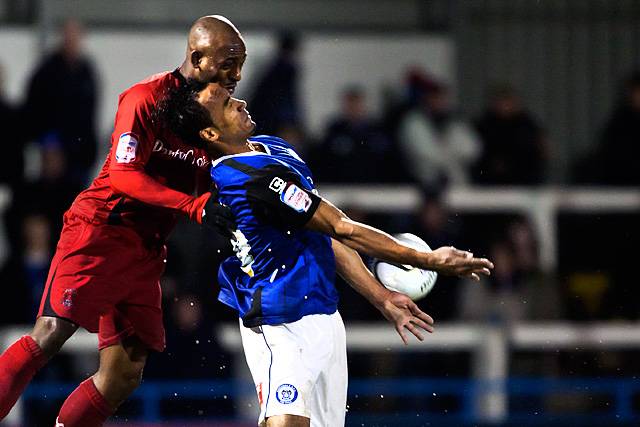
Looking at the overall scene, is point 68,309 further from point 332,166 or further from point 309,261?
point 332,166

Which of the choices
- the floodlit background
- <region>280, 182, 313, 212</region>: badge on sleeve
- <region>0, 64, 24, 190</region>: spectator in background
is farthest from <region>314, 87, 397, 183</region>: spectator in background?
<region>280, 182, 313, 212</region>: badge on sleeve

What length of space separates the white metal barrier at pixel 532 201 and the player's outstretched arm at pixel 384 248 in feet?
16.8

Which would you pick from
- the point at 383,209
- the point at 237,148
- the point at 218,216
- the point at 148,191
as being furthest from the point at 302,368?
the point at 383,209

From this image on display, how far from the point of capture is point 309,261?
594 centimetres

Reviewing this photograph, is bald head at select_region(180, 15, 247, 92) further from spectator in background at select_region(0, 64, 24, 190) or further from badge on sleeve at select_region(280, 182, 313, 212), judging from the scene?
spectator in background at select_region(0, 64, 24, 190)

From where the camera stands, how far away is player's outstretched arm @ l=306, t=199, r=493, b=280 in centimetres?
553

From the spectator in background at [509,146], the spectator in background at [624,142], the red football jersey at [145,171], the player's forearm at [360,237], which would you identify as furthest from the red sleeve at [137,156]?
the spectator in background at [624,142]

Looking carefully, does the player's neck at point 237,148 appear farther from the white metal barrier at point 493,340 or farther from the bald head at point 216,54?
the white metal barrier at point 493,340

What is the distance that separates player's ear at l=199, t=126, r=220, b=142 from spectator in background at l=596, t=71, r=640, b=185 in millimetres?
6130

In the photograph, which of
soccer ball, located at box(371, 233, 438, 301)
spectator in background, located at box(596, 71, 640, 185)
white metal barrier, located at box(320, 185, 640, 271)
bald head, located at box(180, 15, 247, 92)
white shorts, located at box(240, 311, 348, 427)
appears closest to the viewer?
white shorts, located at box(240, 311, 348, 427)

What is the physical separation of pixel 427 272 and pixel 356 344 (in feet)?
15.0

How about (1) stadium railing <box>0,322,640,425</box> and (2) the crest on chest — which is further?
(1) stadium railing <box>0,322,640,425</box>

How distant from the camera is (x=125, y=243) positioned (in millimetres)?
6602

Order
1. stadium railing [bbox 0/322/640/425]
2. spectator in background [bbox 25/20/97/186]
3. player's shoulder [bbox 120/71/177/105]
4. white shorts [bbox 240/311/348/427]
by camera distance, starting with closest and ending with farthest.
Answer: white shorts [bbox 240/311/348/427] < player's shoulder [bbox 120/71/177/105] < stadium railing [bbox 0/322/640/425] < spectator in background [bbox 25/20/97/186]
